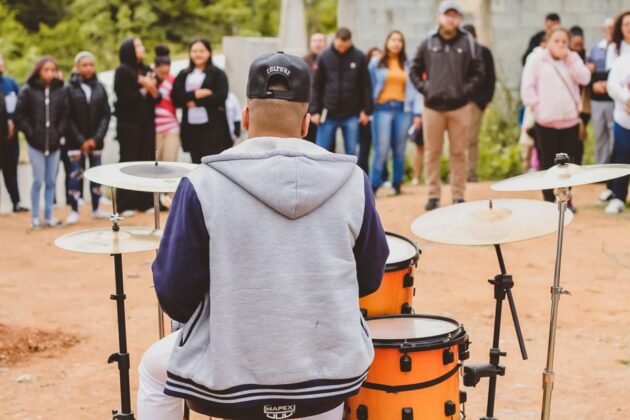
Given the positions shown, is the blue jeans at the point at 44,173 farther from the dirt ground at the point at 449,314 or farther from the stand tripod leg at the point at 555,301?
the stand tripod leg at the point at 555,301

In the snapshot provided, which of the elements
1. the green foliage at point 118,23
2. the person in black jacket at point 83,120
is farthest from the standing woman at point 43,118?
the green foliage at point 118,23

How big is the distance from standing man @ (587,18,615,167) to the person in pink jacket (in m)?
0.99

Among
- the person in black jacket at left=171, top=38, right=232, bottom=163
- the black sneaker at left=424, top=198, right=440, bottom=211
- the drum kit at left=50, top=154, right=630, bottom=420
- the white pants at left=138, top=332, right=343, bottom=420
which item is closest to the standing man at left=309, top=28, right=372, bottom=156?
the person in black jacket at left=171, top=38, right=232, bottom=163

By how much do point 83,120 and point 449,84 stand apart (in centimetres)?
393

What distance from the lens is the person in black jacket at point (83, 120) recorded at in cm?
1066

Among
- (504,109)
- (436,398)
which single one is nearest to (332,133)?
(504,109)

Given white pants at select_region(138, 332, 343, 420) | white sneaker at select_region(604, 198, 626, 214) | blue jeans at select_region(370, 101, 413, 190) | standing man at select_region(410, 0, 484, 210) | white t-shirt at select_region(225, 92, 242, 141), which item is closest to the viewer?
white pants at select_region(138, 332, 343, 420)

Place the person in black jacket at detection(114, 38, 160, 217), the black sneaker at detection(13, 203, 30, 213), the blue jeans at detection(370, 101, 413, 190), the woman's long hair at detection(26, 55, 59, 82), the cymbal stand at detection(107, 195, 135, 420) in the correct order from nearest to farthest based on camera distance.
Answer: the cymbal stand at detection(107, 195, 135, 420) → the woman's long hair at detection(26, 55, 59, 82) → the person in black jacket at detection(114, 38, 160, 217) → the blue jeans at detection(370, 101, 413, 190) → the black sneaker at detection(13, 203, 30, 213)

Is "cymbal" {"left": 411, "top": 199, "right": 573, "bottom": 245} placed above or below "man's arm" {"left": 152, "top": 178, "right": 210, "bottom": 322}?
below

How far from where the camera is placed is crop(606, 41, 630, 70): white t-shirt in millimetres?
10211

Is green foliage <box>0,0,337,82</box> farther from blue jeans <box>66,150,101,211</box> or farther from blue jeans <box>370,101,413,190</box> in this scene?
blue jeans <box>370,101,413,190</box>

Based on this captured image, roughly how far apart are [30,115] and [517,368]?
6.45 m

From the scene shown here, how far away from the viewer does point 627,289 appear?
25.8 ft

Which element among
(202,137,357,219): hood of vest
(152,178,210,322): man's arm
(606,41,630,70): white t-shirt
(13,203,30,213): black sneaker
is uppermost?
(606,41,630,70): white t-shirt
